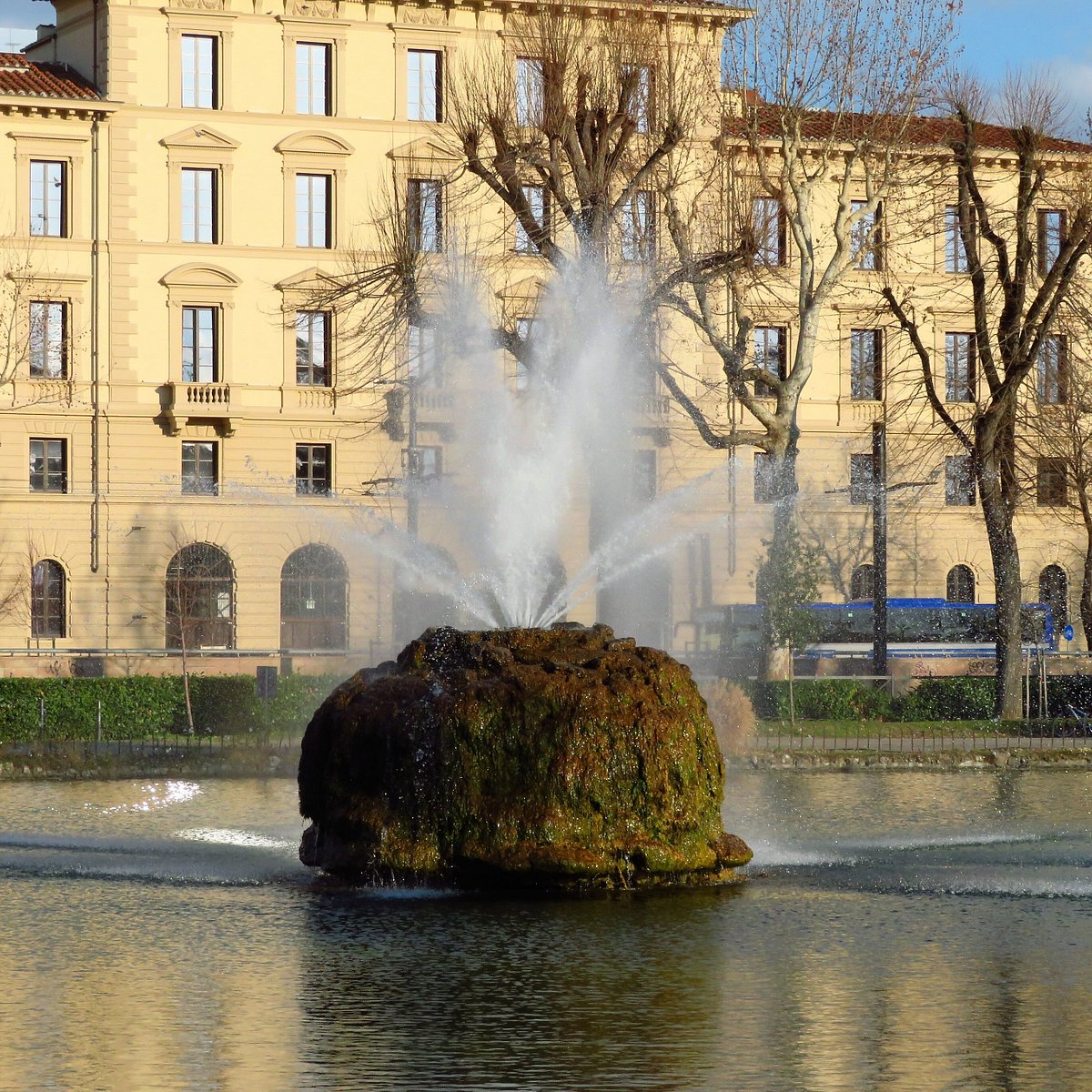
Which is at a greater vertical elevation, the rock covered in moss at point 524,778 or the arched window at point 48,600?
the arched window at point 48,600

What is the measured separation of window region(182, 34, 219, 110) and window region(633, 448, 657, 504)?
1425 cm

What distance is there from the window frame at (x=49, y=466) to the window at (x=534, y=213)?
12.5 meters

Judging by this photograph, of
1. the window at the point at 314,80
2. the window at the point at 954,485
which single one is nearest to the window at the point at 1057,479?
the window at the point at 954,485

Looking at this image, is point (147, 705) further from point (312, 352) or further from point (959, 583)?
point (959, 583)

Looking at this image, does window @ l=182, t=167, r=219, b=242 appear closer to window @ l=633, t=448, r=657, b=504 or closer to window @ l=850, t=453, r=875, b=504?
window @ l=633, t=448, r=657, b=504

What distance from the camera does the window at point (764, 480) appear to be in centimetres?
3366

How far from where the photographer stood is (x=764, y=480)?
38031 mm

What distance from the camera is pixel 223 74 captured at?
164 ft

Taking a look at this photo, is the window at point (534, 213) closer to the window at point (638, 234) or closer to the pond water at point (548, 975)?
the window at point (638, 234)

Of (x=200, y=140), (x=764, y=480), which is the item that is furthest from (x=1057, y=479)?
(x=200, y=140)

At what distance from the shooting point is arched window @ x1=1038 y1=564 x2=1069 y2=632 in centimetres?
5541

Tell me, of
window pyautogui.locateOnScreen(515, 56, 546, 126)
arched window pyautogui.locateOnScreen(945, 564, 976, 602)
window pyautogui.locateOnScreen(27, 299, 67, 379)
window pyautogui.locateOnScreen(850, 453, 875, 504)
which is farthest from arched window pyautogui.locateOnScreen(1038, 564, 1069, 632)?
window pyautogui.locateOnScreen(27, 299, 67, 379)

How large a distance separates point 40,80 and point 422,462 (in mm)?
14916

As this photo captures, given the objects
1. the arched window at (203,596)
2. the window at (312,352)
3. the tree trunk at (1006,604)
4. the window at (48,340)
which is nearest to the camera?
the tree trunk at (1006,604)
